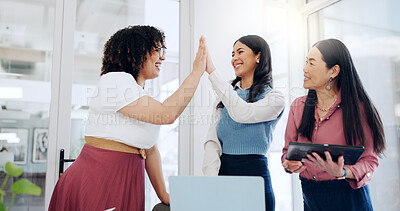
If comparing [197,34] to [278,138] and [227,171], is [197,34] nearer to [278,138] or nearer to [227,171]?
[278,138]

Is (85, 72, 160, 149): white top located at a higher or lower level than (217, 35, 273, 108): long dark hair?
lower

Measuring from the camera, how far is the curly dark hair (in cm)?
133

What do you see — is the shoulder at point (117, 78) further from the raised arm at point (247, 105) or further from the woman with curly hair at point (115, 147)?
the raised arm at point (247, 105)

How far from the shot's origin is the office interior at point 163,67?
7.06ft

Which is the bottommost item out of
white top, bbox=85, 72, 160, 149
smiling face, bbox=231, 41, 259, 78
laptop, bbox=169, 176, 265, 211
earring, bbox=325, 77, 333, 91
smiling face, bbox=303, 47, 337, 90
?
A: laptop, bbox=169, 176, 265, 211

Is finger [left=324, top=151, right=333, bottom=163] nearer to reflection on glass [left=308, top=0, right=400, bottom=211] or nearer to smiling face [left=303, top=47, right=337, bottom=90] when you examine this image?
smiling face [left=303, top=47, right=337, bottom=90]

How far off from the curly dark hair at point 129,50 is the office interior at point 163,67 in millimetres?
1042

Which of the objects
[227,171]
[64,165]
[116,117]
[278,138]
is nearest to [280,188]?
[278,138]

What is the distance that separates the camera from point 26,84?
85.9 inches

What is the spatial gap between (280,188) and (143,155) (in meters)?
1.95

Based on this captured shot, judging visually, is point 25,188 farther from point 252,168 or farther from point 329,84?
point 329,84

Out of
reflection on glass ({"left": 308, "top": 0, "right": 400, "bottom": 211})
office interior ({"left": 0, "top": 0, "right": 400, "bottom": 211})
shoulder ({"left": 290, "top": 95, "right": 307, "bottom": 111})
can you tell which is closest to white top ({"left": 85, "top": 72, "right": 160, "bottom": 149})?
shoulder ({"left": 290, "top": 95, "right": 307, "bottom": 111})

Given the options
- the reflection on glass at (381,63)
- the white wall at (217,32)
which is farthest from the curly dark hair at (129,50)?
the reflection on glass at (381,63)

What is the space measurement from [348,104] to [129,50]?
0.96m
